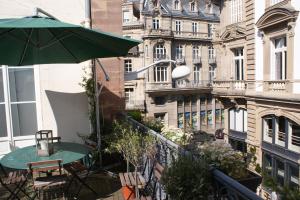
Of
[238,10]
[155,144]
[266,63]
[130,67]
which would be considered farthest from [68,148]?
[130,67]

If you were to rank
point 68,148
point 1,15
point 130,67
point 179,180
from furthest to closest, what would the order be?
point 130,67 < point 1,15 < point 68,148 < point 179,180

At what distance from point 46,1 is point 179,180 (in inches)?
193

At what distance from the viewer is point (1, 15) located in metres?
5.61

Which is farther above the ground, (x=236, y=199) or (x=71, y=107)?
(x=71, y=107)

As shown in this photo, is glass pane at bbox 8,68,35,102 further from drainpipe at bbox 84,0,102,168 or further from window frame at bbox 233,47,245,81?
window frame at bbox 233,47,245,81

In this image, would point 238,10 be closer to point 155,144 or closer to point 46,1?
point 46,1

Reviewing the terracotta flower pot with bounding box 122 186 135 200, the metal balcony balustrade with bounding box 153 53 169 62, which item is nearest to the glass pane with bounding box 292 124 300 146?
the terracotta flower pot with bounding box 122 186 135 200

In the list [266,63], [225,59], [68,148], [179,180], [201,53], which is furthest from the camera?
[201,53]

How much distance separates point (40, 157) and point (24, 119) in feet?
7.35

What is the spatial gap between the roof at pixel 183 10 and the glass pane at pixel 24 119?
2886 centimetres

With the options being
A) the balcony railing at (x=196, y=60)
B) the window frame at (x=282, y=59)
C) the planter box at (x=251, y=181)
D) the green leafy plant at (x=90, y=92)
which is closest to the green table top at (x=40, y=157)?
the green leafy plant at (x=90, y=92)

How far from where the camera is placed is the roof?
33500 millimetres

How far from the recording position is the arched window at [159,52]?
33672 millimetres

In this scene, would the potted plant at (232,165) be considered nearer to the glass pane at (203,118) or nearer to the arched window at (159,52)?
the arched window at (159,52)
